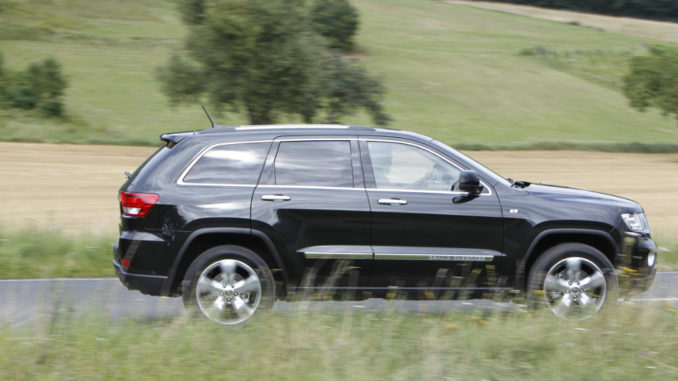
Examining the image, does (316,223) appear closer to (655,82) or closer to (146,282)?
(146,282)

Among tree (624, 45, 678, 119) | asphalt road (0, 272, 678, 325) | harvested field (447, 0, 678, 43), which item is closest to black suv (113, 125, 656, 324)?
asphalt road (0, 272, 678, 325)

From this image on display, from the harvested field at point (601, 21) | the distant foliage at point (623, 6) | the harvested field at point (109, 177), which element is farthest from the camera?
the distant foliage at point (623, 6)

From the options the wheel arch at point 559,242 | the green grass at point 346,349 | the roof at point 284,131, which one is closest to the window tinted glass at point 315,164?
the roof at point 284,131

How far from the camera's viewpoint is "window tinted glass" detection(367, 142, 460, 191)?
22.6 ft

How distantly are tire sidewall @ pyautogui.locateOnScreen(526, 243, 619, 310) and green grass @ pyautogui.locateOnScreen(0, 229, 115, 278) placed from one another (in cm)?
483

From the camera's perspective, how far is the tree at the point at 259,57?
26.6 metres

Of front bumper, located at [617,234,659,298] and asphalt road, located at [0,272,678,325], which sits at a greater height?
front bumper, located at [617,234,659,298]

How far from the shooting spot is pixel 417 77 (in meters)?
51.3

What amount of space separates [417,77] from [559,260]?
148 ft

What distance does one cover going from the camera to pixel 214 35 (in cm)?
2719

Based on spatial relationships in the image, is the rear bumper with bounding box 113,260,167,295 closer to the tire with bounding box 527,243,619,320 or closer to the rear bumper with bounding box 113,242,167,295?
the rear bumper with bounding box 113,242,167,295

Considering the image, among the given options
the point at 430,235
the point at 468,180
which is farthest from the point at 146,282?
the point at 468,180

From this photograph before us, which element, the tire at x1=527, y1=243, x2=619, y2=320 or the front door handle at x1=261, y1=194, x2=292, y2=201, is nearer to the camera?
the front door handle at x1=261, y1=194, x2=292, y2=201

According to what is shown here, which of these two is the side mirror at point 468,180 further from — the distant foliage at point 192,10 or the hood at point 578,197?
the distant foliage at point 192,10
